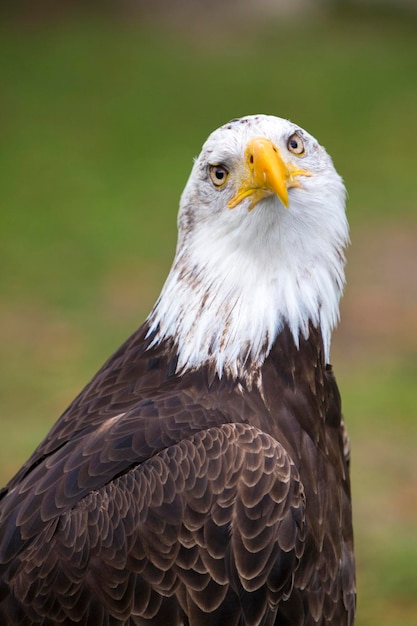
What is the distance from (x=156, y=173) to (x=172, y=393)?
1091 cm

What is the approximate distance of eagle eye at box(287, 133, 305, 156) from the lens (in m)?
4.38

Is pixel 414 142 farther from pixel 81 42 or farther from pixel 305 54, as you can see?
pixel 81 42

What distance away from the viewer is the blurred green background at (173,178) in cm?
896

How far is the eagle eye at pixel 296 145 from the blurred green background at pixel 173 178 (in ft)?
10.6

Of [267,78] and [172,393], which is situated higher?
[267,78]

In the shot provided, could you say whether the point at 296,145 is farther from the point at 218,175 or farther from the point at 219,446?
the point at 219,446

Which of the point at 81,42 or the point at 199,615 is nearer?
the point at 199,615

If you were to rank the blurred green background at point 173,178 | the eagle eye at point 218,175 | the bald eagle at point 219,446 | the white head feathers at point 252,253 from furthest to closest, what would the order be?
the blurred green background at point 173,178
the eagle eye at point 218,175
the white head feathers at point 252,253
the bald eagle at point 219,446

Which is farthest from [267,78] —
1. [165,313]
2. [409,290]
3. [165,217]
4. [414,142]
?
[165,313]

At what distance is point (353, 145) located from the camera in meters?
16.0

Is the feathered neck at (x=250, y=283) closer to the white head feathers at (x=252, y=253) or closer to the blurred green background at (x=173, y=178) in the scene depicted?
the white head feathers at (x=252, y=253)

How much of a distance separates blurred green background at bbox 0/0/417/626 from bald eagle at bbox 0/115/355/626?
2.64 metres

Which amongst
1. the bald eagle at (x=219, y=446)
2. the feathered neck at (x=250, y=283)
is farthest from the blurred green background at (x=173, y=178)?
the feathered neck at (x=250, y=283)

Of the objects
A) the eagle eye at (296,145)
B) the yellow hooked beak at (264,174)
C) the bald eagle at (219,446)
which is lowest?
the bald eagle at (219,446)
